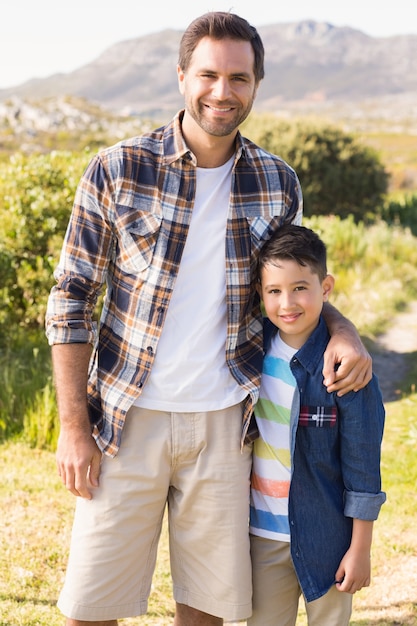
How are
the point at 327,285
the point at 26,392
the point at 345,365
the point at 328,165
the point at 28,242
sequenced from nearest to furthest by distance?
the point at 345,365
the point at 327,285
the point at 26,392
the point at 28,242
the point at 328,165

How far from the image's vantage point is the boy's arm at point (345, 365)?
2.24 metres

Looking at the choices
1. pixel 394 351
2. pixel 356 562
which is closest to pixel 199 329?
pixel 356 562

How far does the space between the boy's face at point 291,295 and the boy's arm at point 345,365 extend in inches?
4.6

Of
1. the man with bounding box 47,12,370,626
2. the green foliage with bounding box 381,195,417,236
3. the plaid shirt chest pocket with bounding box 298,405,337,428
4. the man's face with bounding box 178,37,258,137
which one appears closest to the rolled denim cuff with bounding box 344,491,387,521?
the plaid shirt chest pocket with bounding box 298,405,337,428

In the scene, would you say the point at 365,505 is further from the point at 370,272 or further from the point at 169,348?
the point at 370,272

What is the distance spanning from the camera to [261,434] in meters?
2.39

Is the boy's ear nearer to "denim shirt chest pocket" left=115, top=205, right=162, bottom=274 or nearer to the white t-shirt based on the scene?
the white t-shirt

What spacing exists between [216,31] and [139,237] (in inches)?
25.7

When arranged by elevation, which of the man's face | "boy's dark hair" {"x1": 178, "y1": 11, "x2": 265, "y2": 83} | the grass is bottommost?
the grass

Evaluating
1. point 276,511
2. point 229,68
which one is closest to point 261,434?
point 276,511

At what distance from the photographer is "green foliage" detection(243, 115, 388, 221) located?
41.2 ft

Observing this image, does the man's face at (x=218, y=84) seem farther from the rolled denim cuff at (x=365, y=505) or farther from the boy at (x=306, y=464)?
the rolled denim cuff at (x=365, y=505)

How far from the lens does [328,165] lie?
496 inches

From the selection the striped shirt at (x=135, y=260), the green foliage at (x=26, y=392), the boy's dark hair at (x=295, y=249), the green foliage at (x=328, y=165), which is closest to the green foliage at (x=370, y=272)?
the green foliage at (x=328, y=165)
